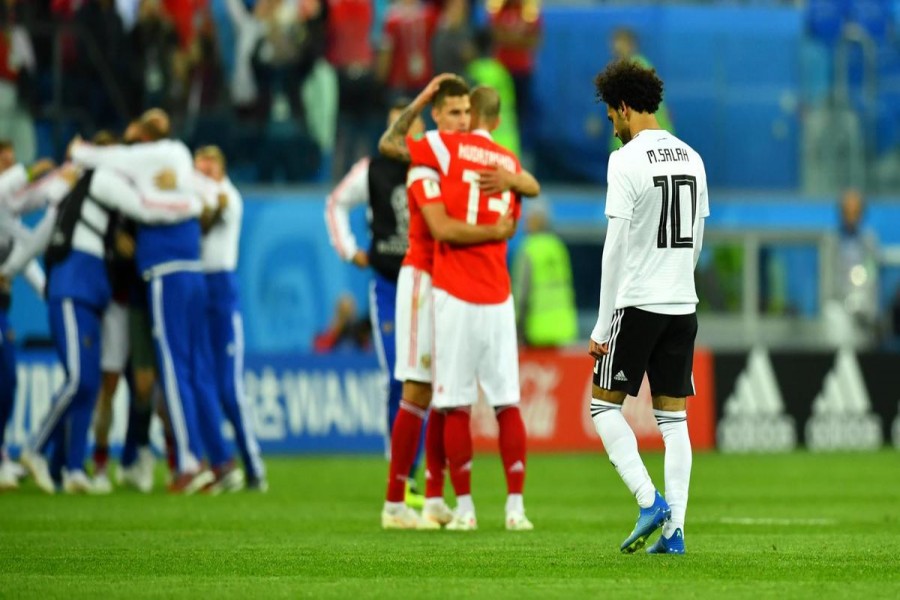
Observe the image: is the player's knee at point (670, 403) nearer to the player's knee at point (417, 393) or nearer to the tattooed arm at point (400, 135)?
the player's knee at point (417, 393)

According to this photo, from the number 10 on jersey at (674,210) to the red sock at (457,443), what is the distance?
6.57ft

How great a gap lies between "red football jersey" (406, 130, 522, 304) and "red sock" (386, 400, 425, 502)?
83 centimetres

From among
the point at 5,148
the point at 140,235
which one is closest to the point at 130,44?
the point at 5,148

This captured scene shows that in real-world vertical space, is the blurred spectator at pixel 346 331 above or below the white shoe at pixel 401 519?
below

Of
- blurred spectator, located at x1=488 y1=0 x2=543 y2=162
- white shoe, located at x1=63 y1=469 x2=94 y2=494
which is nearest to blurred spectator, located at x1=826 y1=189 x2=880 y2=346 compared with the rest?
blurred spectator, located at x1=488 y1=0 x2=543 y2=162

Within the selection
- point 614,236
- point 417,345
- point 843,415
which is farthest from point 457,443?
point 843,415

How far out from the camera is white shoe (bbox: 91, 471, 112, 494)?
13688mm

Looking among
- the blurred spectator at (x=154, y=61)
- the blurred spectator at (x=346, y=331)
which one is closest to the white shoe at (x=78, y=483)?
the blurred spectator at (x=346, y=331)

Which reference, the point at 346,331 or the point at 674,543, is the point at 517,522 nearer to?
the point at 674,543

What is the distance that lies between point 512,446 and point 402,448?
672mm

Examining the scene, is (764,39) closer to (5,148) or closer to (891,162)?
(891,162)

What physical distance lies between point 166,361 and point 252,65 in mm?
9012

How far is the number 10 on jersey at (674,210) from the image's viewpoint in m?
8.19

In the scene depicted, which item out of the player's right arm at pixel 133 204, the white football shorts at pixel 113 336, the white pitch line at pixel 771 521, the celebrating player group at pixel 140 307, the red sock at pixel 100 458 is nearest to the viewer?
the white pitch line at pixel 771 521
